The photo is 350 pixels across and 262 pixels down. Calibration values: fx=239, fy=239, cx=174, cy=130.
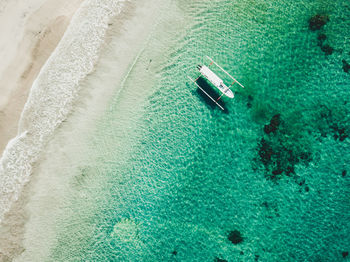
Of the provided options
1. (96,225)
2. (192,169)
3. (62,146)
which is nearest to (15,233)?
(96,225)

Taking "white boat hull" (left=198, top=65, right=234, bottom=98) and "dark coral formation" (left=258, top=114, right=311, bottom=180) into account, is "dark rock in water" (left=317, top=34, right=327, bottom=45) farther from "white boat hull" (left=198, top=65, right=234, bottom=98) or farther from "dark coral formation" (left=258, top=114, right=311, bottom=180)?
"white boat hull" (left=198, top=65, right=234, bottom=98)

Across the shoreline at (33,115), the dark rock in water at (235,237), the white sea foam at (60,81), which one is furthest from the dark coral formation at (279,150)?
the white sea foam at (60,81)

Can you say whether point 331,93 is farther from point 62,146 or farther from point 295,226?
point 62,146

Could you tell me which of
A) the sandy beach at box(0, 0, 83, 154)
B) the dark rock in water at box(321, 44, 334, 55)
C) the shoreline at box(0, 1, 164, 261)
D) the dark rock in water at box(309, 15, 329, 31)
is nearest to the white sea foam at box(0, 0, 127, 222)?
the shoreline at box(0, 1, 164, 261)

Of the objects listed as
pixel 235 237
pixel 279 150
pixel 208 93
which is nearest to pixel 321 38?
pixel 279 150

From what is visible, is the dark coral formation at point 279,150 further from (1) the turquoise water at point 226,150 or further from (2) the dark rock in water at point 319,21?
(2) the dark rock in water at point 319,21
